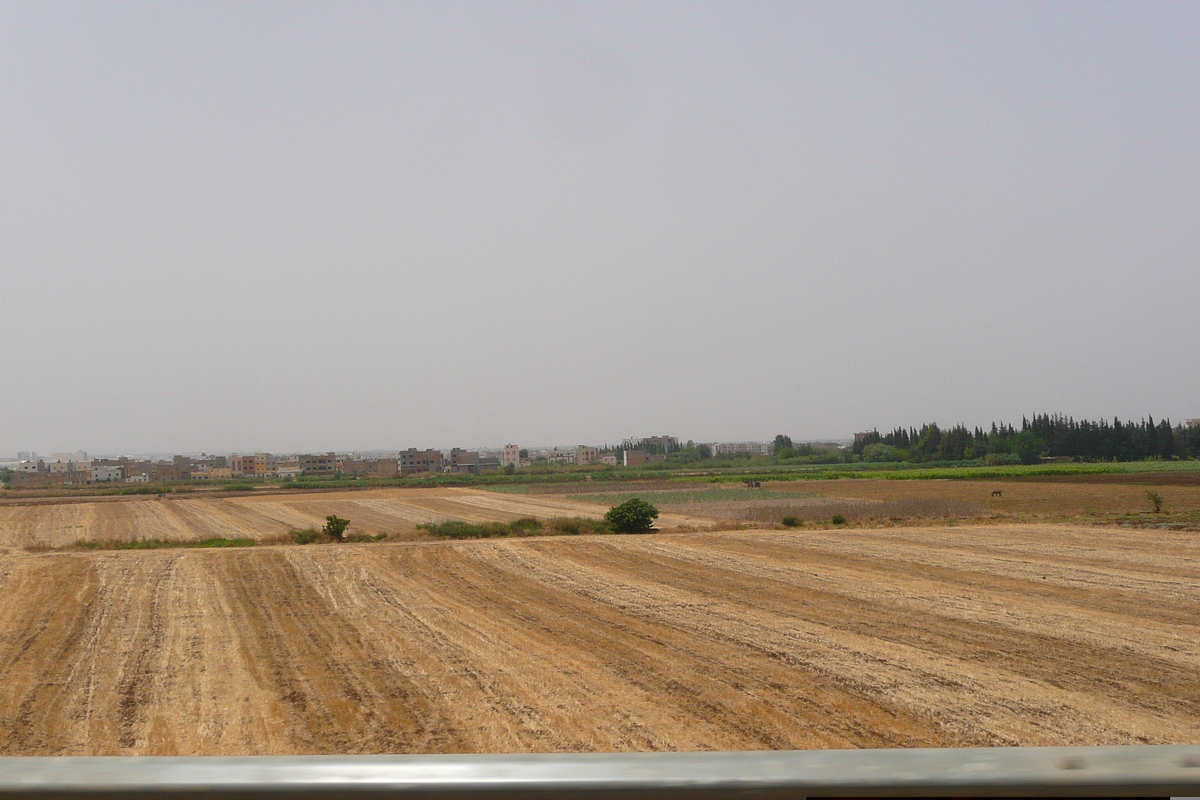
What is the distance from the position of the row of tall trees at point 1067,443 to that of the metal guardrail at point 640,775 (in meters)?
153

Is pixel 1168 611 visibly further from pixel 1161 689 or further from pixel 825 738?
pixel 825 738

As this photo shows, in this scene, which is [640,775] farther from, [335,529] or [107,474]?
[107,474]

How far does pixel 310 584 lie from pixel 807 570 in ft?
45.5

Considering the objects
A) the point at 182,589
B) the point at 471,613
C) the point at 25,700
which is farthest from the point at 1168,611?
the point at 182,589

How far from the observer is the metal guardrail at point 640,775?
185 cm

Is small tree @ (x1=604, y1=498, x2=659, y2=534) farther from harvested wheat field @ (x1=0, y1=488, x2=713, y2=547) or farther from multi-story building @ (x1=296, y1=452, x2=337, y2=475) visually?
multi-story building @ (x1=296, y1=452, x2=337, y2=475)

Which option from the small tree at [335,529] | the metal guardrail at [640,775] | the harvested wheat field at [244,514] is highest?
the metal guardrail at [640,775]

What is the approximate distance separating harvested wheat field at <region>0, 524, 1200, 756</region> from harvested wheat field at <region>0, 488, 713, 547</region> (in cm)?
2152

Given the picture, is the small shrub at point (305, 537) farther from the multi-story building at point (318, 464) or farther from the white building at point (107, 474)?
the multi-story building at point (318, 464)

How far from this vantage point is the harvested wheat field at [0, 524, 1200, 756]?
10.7m

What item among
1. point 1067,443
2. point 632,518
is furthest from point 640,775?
point 1067,443

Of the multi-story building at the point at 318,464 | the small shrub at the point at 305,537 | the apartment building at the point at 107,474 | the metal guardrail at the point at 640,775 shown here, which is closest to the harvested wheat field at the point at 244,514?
the small shrub at the point at 305,537

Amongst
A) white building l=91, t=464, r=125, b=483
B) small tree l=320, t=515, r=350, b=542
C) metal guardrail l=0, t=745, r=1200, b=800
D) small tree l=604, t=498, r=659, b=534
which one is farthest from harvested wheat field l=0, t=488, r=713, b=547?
white building l=91, t=464, r=125, b=483

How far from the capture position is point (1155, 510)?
44312mm
